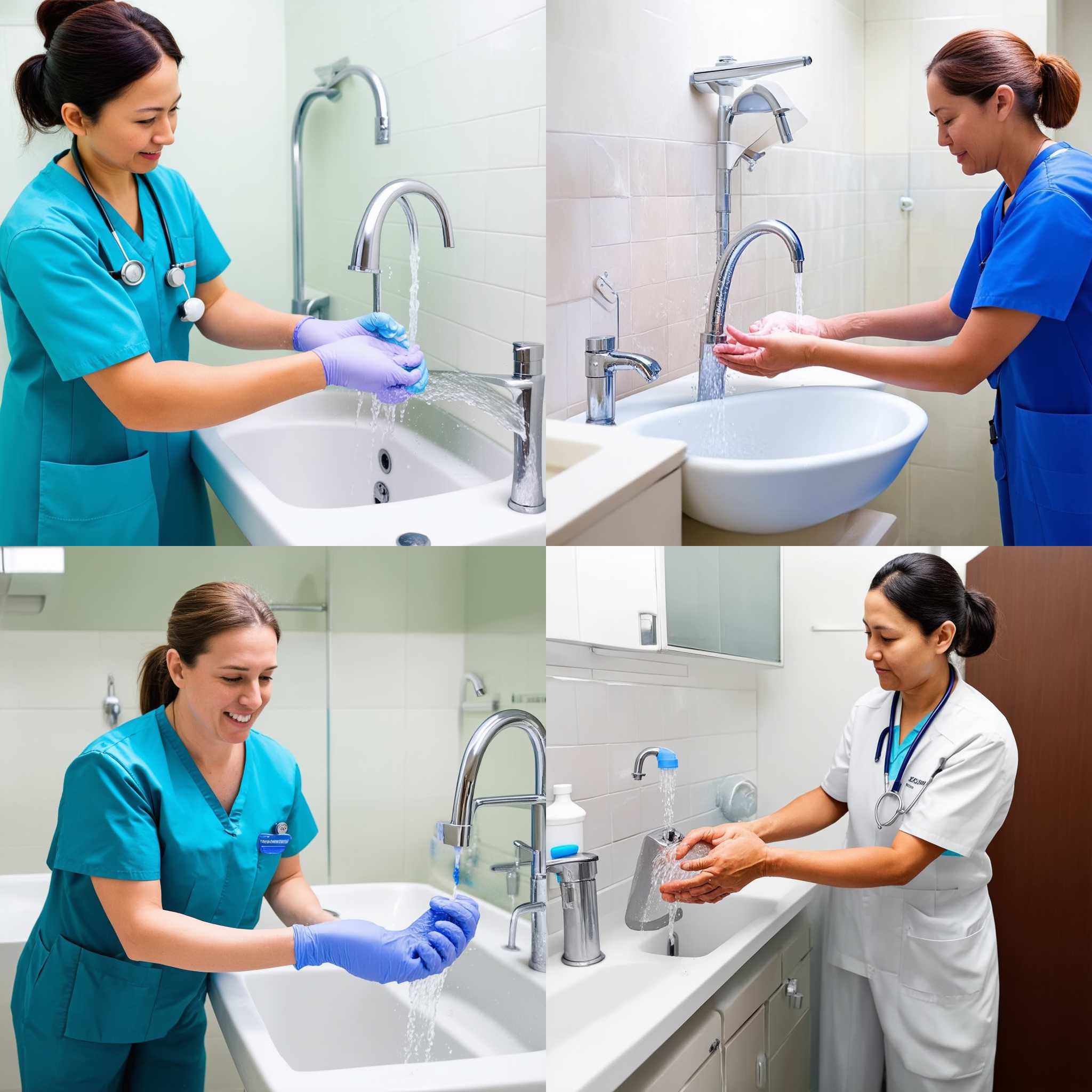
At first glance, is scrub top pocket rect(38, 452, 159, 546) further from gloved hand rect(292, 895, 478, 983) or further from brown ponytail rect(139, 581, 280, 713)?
gloved hand rect(292, 895, 478, 983)

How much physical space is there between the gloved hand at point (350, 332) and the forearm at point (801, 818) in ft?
3.16

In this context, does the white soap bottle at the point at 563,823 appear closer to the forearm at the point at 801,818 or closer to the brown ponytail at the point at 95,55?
the forearm at the point at 801,818

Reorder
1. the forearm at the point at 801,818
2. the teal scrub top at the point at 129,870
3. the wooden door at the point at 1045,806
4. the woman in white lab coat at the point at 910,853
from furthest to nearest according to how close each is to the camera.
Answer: the wooden door at the point at 1045,806, the forearm at the point at 801,818, the woman in white lab coat at the point at 910,853, the teal scrub top at the point at 129,870

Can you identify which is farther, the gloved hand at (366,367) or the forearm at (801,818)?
the forearm at (801,818)

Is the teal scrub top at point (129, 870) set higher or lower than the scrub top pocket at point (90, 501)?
lower

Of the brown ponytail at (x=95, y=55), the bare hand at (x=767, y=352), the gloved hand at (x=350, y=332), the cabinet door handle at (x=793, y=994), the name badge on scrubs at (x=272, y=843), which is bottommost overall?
the cabinet door handle at (x=793, y=994)

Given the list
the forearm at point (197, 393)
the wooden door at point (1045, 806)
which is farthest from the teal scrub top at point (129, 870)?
the wooden door at point (1045, 806)

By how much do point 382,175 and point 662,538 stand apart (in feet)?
3.24

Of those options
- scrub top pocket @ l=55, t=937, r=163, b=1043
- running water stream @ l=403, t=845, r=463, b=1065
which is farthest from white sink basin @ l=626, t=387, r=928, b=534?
scrub top pocket @ l=55, t=937, r=163, b=1043

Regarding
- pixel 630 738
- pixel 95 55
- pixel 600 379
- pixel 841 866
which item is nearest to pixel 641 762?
pixel 630 738

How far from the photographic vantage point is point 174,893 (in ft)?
4.01

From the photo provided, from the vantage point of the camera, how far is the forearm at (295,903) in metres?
1.36

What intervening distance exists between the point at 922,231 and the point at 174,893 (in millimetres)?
1455

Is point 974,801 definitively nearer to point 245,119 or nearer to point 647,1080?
point 647,1080
